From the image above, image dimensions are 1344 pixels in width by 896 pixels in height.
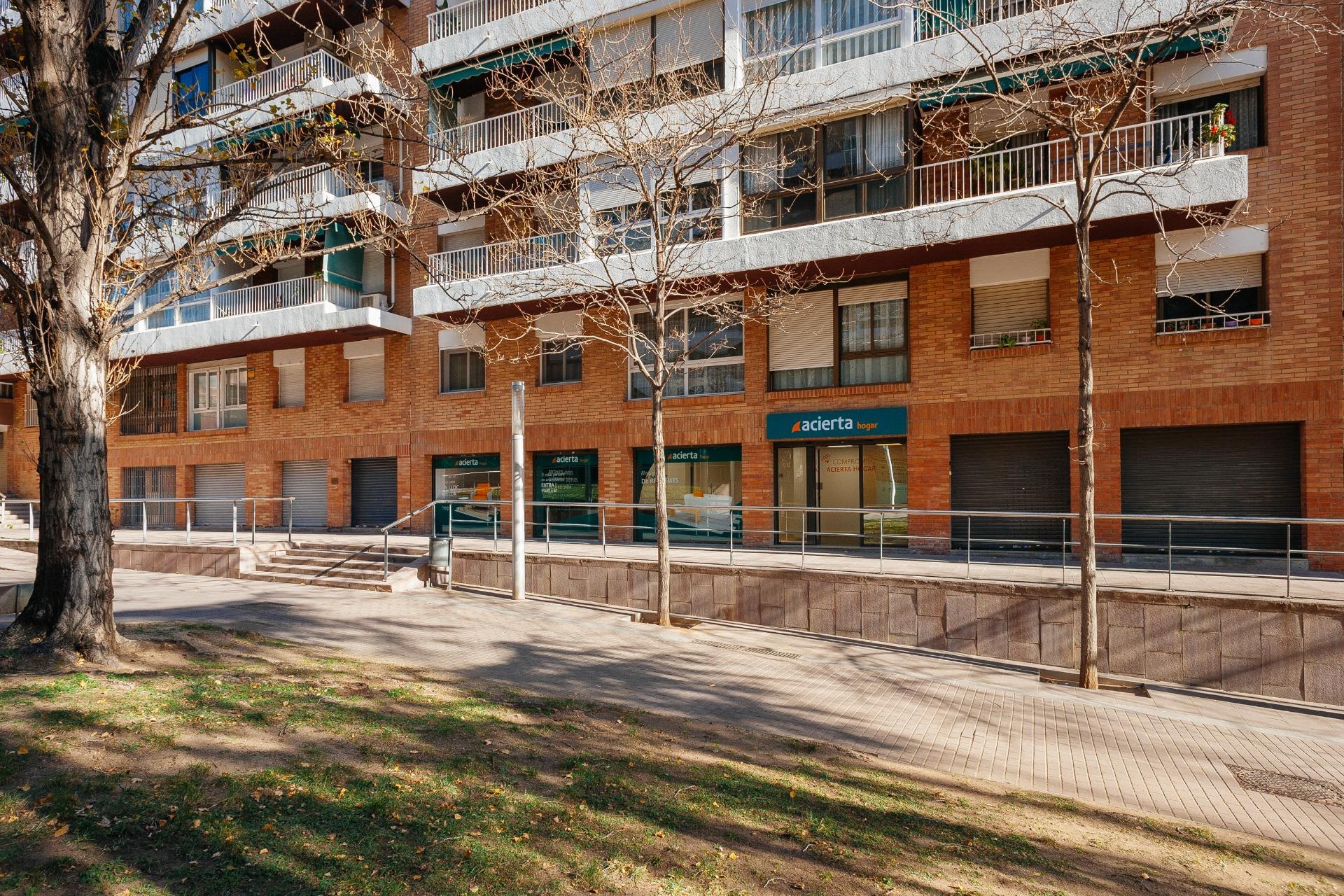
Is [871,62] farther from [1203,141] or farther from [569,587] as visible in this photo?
[569,587]

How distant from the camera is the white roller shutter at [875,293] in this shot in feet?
48.8

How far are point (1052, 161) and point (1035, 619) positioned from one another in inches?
320

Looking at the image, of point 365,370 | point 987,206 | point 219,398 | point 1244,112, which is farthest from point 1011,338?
point 219,398

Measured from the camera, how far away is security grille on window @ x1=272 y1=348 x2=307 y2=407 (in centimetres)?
2125

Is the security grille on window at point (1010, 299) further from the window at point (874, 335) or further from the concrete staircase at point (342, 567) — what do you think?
the concrete staircase at point (342, 567)

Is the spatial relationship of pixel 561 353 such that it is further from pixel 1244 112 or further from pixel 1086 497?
pixel 1244 112

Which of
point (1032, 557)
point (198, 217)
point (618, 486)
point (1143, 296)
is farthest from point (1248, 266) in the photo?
point (198, 217)

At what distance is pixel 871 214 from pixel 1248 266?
5.80 meters

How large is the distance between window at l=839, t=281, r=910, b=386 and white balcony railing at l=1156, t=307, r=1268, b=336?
4.06m

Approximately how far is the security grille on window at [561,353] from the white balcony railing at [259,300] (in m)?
5.73

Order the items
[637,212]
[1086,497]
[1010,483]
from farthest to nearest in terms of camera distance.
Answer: [1010,483] < [637,212] < [1086,497]

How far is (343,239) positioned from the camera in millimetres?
20172

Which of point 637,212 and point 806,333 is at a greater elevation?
point 637,212

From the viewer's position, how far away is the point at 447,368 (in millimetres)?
19422
